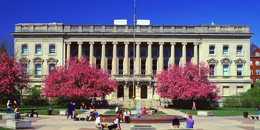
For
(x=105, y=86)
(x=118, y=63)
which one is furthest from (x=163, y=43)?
(x=105, y=86)

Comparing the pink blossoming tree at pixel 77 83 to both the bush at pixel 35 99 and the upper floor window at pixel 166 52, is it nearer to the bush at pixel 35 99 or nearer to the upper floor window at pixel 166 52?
the bush at pixel 35 99

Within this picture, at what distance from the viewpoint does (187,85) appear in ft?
203

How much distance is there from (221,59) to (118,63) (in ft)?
76.5

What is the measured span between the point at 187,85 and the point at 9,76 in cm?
2936

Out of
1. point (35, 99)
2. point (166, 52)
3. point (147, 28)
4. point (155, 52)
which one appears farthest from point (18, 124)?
point (166, 52)

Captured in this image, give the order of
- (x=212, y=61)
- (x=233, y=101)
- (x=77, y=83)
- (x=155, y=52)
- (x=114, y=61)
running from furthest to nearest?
(x=155, y=52), (x=114, y=61), (x=212, y=61), (x=233, y=101), (x=77, y=83)

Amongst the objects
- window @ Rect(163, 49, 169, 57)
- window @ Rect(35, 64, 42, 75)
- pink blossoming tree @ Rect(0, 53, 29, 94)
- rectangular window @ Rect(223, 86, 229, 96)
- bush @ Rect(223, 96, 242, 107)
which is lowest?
bush @ Rect(223, 96, 242, 107)

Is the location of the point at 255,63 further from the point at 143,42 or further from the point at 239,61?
the point at 143,42

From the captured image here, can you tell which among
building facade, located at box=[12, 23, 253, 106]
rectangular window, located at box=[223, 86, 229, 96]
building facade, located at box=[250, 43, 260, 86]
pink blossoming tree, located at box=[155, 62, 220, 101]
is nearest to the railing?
building facade, located at box=[12, 23, 253, 106]

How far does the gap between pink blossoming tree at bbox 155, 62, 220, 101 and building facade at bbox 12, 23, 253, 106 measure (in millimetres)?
13798

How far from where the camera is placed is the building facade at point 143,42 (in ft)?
260

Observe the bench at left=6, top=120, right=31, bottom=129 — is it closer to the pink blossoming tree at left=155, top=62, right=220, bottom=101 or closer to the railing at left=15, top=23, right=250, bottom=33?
the pink blossoming tree at left=155, top=62, right=220, bottom=101

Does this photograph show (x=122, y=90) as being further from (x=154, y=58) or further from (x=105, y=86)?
(x=105, y=86)

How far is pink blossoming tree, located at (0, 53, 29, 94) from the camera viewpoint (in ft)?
175
